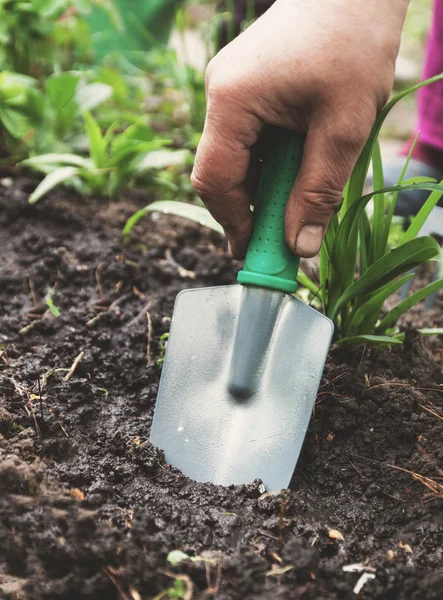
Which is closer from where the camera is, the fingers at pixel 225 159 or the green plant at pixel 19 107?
the fingers at pixel 225 159

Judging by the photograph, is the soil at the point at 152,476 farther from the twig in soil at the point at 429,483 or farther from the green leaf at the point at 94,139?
the green leaf at the point at 94,139

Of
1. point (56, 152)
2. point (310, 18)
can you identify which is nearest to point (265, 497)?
point (310, 18)

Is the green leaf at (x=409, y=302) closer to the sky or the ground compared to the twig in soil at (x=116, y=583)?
closer to the sky

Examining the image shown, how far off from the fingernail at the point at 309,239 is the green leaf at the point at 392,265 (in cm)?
13

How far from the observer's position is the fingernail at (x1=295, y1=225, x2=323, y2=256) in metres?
1.16

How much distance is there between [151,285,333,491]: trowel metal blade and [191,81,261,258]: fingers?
6.5 inches

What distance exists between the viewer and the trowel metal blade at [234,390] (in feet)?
3.92

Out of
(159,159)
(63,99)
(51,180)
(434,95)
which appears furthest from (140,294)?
(434,95)

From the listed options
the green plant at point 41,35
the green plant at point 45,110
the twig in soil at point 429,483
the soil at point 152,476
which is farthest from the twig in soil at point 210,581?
the green plant at point 41,35

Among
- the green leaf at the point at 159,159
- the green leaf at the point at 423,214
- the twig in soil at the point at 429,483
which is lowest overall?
the twig in soil at the point at 429,483

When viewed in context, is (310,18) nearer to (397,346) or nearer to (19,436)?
(397,346)

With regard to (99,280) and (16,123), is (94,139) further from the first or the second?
(99,280)

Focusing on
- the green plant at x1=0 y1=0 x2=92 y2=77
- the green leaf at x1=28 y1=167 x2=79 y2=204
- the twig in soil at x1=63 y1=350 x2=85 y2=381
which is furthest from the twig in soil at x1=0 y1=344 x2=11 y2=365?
the green plant at x1=0 y1=0 x2=92 y2=77

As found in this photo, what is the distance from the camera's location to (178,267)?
1.79m
